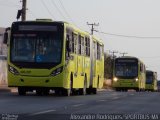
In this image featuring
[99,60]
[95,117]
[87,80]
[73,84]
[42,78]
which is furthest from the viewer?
[99,60]

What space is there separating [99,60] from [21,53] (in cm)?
1178

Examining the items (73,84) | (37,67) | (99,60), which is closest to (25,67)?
(37,67)

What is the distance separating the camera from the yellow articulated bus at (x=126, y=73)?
57875 millimetres

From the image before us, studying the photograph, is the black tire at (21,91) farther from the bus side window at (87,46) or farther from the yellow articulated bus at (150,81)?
the yellow articulated bus at (150,81)

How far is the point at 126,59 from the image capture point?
57.8 m

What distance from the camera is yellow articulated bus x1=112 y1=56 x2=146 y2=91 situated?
190ft

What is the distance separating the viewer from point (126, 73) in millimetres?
58219

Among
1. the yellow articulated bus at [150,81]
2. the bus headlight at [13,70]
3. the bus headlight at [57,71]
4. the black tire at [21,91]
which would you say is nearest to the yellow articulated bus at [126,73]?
the yellow articulated bus at [150,81]

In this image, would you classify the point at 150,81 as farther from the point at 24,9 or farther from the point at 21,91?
the point at 21,91

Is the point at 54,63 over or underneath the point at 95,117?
over

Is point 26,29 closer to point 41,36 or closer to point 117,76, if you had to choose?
point 41,36

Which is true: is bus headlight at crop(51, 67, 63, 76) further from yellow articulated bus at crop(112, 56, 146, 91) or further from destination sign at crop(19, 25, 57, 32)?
yellow articulated bus at crop(112, 56, 146, 91)

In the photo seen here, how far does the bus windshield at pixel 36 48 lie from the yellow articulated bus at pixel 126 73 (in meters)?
28.2

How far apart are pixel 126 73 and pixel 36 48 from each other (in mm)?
29085
